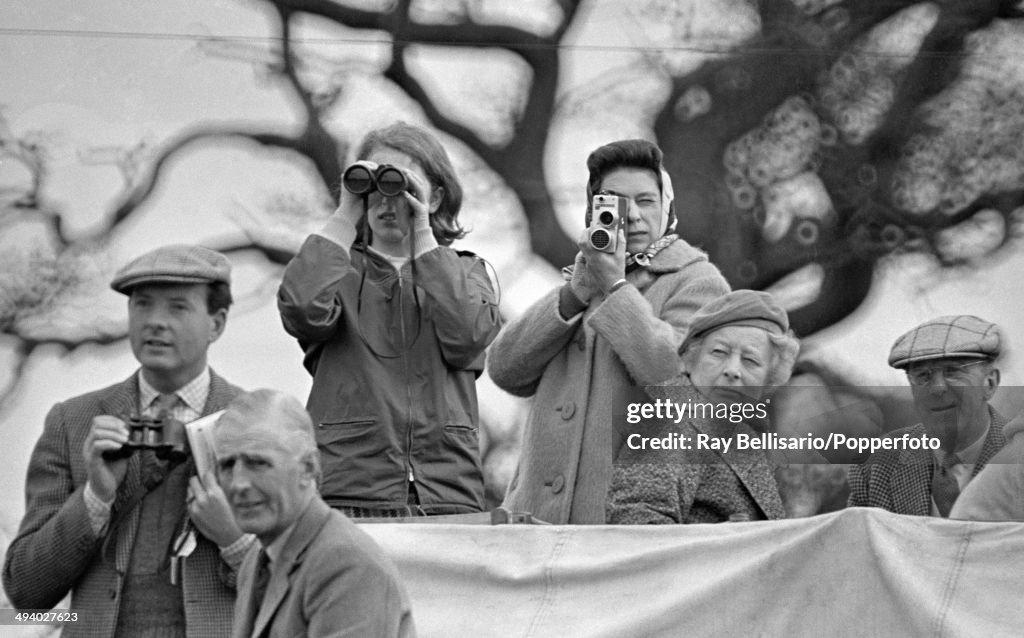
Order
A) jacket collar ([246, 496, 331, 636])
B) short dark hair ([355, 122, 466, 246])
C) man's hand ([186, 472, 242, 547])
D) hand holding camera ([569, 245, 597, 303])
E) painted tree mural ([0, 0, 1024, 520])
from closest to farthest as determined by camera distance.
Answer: jacket collar ([246, 496, 331, 636]) < man's hand ([186, 472, 242, 547]) < hand holding camera ([569, 245, 597, 303]) < short dark hair ([355, 122, 466, 246]) < painted tree mural ([0, 0, 1024, 520])

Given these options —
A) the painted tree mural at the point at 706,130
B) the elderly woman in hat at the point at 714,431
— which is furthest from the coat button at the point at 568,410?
the painted tree mural at the point at 706,130

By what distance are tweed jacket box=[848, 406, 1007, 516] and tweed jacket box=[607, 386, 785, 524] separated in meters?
0.33

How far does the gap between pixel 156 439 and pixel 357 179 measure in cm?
90

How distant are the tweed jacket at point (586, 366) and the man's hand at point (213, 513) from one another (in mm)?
835

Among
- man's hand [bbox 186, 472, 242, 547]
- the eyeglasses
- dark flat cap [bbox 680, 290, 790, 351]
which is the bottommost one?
man's hand [bbox 186, 472, 242, 547]

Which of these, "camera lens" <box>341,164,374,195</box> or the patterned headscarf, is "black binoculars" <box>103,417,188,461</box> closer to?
"camera lens" <box>341,164,374,195</box>

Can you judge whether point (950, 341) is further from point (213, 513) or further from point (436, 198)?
point (213, 513)

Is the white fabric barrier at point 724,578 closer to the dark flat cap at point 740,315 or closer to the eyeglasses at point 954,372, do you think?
the dark flat cap at point 740,315

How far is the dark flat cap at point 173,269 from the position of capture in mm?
5160

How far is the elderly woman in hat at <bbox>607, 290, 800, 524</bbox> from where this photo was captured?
4.88m

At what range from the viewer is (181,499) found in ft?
16.3

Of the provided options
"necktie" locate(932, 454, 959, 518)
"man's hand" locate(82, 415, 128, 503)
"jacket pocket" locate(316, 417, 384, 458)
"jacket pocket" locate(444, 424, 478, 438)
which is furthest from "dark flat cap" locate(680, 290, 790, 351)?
"man's hand" locate(82, 415, 128, 503)

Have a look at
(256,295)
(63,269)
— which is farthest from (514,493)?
(63,269)

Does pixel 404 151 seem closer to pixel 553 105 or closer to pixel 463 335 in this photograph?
pixel 463 335
